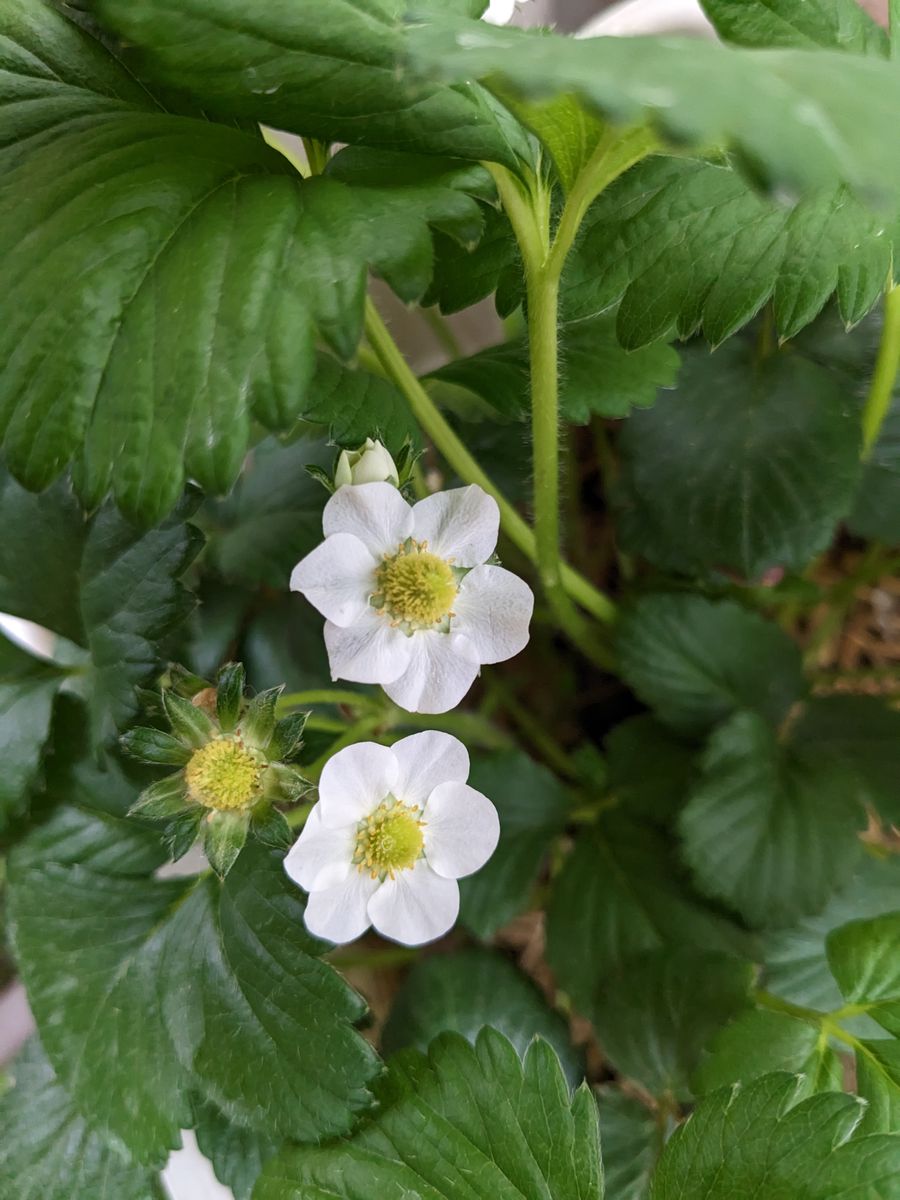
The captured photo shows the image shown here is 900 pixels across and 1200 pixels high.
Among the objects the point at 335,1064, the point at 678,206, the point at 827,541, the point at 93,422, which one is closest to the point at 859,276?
the point at 678,206

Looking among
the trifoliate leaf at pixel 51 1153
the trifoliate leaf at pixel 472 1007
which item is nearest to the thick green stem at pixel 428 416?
the trifoliate leaf at pixel 472 1007

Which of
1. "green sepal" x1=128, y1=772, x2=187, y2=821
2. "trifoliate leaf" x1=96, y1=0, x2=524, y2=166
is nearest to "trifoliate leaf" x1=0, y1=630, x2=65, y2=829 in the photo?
"green sepal" x1=128, y1=772, x2=187, y2=821

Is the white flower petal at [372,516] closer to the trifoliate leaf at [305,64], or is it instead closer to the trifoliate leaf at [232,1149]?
the trifoliate leaf at [305,64]

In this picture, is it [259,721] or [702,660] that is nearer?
[259,721]

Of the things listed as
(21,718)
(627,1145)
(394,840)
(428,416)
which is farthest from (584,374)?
(627,1145)

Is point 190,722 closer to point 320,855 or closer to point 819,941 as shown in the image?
point 320,855

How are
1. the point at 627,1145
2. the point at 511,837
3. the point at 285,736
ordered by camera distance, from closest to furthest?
1. the point at 285,736
2. the point at 627,1145
3. the point at 511,837

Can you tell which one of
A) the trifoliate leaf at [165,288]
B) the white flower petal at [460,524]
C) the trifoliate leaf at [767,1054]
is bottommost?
the trifoliate leaf at [767,1054]
